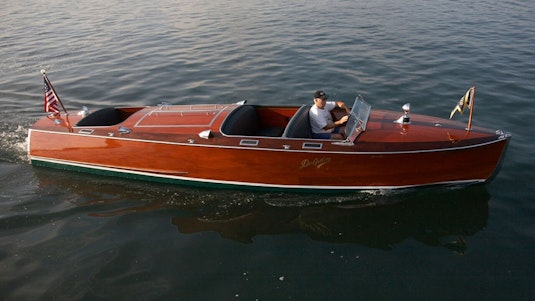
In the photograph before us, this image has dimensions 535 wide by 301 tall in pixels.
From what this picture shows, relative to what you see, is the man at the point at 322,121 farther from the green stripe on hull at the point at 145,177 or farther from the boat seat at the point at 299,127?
the green stripe on hull at the point at 145,177

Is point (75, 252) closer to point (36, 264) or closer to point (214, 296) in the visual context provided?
point (36, 264)

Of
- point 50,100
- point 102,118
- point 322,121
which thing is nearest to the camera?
point 322,121

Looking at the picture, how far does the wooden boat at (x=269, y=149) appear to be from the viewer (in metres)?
7.07

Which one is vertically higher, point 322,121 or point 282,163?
point 322,121

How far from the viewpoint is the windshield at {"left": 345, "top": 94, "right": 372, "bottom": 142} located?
24.2 ft

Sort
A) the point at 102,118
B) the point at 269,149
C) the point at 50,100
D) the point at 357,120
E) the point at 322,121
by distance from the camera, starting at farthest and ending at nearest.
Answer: the point at 102,118 → the point at 50,100 → the point at 322,121 → the point at 357,120 → the point at 269,149

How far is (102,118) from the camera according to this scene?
912cm

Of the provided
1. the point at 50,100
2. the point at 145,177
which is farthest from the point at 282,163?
the point at 50,100

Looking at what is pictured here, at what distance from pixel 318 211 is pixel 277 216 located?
2.46ft

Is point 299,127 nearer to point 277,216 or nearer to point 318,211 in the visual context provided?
point 318,211

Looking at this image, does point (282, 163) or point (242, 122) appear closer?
point (282, 163)

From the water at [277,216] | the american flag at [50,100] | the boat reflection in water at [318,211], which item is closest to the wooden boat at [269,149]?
the american flag at [50,100]

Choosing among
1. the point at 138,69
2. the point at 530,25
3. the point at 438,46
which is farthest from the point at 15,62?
the point at 530,25

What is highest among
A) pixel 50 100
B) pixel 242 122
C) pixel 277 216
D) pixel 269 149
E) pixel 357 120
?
pixel 50 100
